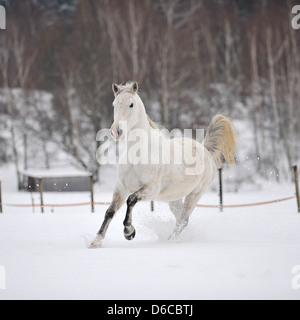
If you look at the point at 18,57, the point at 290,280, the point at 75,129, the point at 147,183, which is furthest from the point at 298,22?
the point at 290,280

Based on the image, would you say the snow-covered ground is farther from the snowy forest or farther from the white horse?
the snowy forest

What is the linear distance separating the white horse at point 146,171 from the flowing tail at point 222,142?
1.89 feet

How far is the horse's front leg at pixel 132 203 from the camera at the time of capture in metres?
4.29

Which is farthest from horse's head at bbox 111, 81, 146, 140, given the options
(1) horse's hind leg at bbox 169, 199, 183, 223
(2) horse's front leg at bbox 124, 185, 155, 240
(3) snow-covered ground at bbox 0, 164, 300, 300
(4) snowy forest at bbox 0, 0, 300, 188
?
(4) snowy forest at bbox 0, 0, 300, 188

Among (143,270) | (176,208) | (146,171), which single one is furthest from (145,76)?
(143,270)

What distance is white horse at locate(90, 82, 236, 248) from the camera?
14.0ft

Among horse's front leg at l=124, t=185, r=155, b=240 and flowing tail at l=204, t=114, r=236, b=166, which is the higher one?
flowing tail at l=204, t=114, r=236, b=166

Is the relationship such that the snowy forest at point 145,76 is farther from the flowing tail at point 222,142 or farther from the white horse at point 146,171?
the white horse at point 146,171

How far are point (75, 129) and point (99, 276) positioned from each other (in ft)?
46.4

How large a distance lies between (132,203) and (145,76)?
13.4 m

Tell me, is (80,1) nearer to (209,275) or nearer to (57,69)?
(57,69)

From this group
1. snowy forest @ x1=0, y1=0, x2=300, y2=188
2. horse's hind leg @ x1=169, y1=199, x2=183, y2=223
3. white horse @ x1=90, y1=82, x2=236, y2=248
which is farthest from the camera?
snowy forest @ x1=0, y1=0, x2=300, y2=188

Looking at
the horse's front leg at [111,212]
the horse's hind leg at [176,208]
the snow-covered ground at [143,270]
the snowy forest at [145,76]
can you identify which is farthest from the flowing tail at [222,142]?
A: the snowy forest at [145,76]

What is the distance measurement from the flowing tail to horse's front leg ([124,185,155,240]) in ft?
6.45
